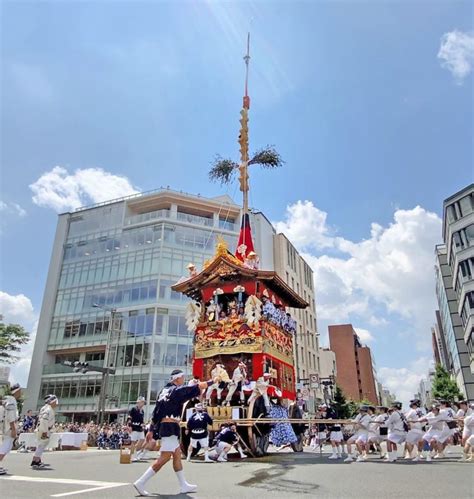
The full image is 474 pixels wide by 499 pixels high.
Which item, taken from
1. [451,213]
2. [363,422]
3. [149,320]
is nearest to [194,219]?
[149,320]

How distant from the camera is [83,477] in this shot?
8.23 meters

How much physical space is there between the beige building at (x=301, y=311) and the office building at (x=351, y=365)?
21.1 metres

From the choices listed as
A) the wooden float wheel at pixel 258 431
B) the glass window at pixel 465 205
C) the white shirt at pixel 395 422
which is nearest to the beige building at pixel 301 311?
the glass window at pixel 465 205

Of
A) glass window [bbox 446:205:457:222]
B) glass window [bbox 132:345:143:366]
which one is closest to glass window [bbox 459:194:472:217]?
glass window [bbox 446:205:457:222]

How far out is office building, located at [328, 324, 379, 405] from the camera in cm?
7919

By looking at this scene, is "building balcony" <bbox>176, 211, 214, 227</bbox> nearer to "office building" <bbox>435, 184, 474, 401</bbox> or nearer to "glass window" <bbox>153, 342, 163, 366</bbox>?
"glass window" <bbox>153, 342, 163, 366</bbox>

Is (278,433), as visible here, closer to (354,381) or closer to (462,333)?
(462,333)

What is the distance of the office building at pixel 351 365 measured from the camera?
79188 millimetres

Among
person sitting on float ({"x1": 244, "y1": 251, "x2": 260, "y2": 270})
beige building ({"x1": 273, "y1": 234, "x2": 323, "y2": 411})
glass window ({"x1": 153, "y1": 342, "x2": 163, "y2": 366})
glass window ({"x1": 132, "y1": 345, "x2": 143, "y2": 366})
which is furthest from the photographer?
beige building ({"x1": 273, "y1": 234, "x2": 323, "y2": 411})

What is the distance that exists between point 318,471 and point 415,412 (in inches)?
217

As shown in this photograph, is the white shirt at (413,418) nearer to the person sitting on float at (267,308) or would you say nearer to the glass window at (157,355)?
the person sitting on float at (267,308)

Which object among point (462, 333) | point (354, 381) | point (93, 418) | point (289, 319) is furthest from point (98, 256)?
point (354, 381)

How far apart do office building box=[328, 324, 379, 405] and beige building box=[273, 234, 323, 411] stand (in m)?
21.1

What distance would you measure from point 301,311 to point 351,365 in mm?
30410
